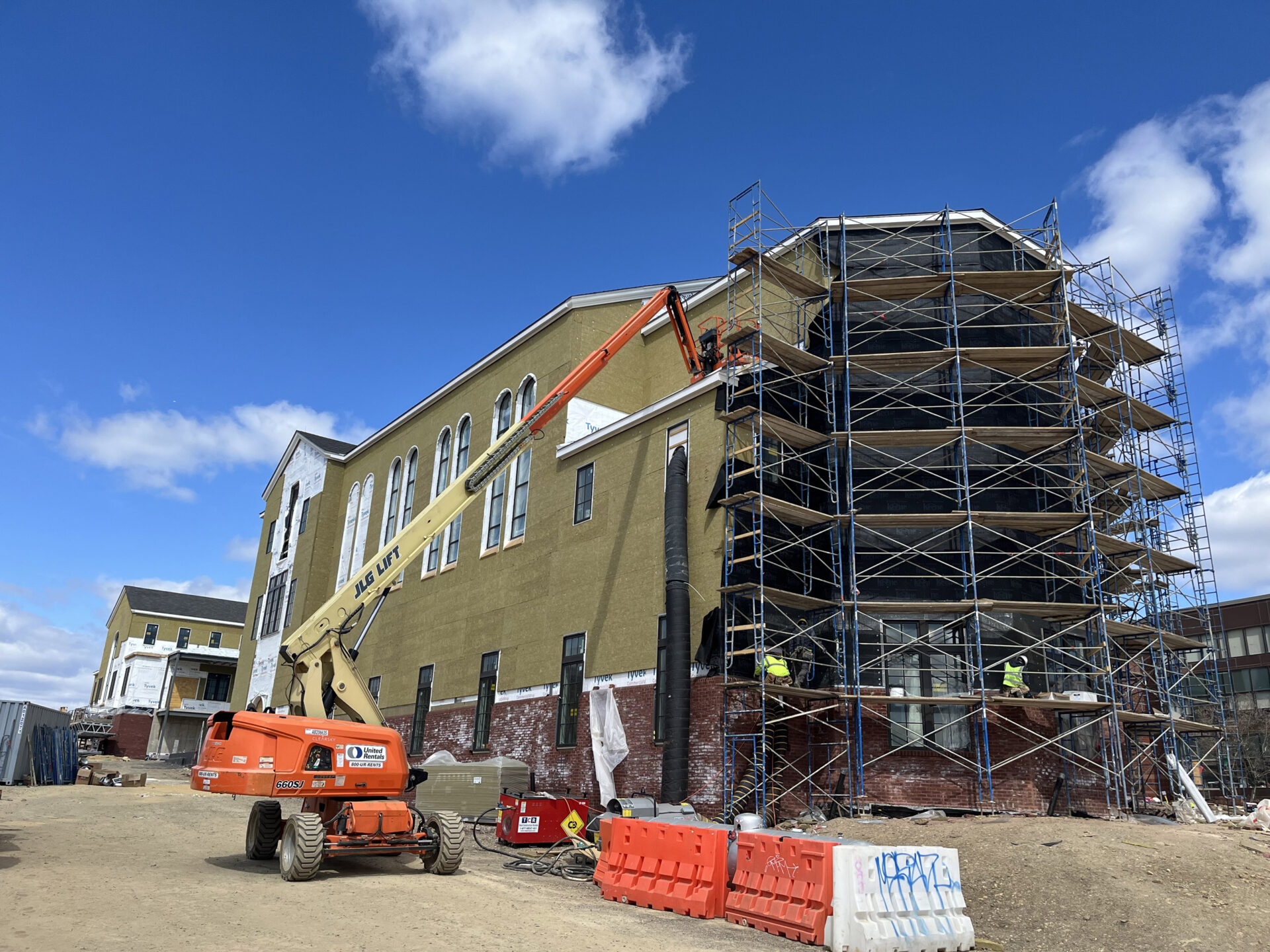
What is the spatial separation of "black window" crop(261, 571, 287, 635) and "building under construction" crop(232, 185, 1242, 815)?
61.4 feet

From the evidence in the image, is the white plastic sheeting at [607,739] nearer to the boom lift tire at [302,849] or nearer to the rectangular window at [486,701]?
the rectangular window at [486,701]

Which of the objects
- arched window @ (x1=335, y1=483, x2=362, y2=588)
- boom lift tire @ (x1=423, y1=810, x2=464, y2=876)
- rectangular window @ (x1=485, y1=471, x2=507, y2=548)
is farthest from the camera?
arched window @ (x1=335, y1=483, x2=362, y2=588)

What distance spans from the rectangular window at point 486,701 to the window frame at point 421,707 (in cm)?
326

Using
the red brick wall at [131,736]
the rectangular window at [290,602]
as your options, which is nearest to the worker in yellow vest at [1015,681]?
the rectangular window at [290,602]

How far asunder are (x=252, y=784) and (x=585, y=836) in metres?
7.27

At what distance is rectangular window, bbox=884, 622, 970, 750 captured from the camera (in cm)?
2000

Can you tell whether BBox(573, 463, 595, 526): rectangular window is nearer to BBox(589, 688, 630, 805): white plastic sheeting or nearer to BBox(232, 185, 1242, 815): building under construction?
BBox(232, 185, 1242, 815): building under construction

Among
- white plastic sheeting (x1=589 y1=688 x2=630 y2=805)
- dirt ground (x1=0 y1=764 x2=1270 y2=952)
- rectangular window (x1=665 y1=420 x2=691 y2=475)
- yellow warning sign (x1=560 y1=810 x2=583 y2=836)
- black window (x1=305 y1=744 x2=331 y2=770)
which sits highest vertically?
rectangular window (x1=665 y1=420 x2=691 y2=475)

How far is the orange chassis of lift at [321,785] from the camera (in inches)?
547

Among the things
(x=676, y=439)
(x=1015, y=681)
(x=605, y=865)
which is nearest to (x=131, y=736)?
(x=676, y=439)

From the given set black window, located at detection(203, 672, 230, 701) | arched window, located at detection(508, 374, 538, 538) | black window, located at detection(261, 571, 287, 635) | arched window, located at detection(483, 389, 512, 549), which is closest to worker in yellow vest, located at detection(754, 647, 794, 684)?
arched window, located at detection(508, 374, 538, 538)

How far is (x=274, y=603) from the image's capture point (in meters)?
44.5

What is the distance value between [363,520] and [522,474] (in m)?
12.5

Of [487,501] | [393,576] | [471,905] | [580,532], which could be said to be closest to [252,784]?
[471,905]
